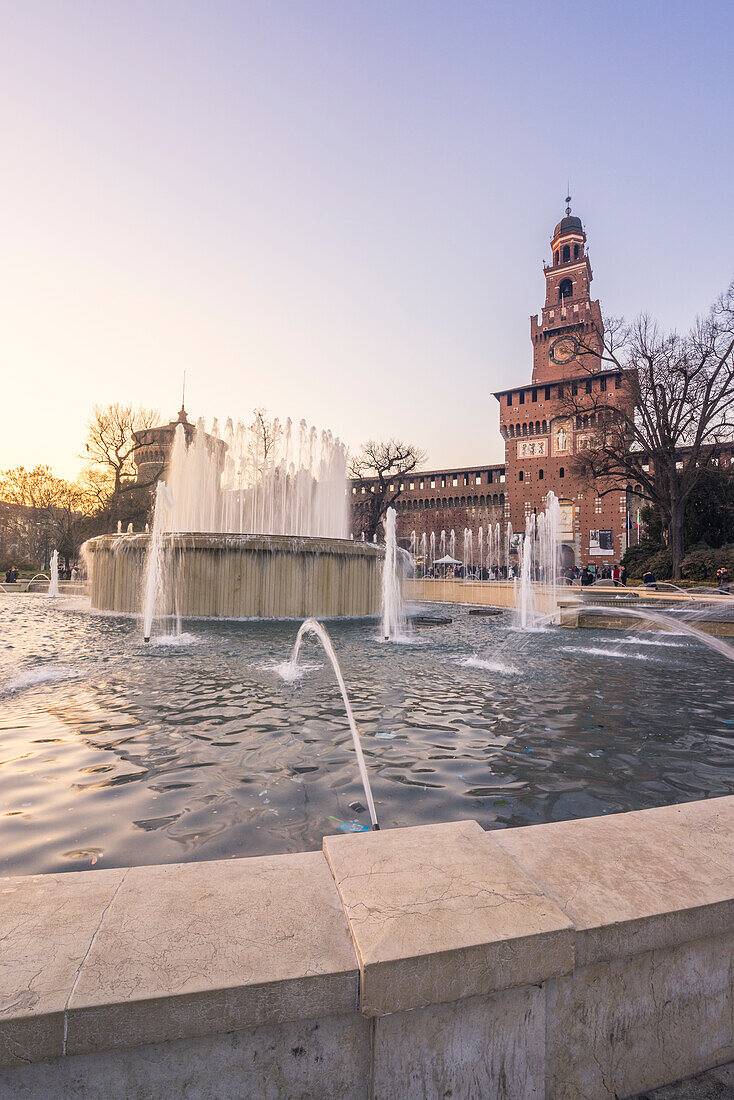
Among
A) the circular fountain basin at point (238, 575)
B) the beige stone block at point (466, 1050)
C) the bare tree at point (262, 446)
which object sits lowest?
the beige stone block at point (466, 1050)

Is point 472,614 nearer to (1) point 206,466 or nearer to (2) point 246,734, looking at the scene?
(1) point 206,466

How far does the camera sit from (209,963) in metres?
1.24

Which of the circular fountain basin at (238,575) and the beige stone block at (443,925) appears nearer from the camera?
the beige stone block at (443,925)

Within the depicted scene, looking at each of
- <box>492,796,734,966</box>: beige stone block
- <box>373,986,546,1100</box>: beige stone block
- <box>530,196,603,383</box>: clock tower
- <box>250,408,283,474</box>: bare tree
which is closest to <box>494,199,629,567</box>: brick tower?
<box>530,196,603,383</box>: clock tower

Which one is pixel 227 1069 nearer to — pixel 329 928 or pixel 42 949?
pixel 329 928

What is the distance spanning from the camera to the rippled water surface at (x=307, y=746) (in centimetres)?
288

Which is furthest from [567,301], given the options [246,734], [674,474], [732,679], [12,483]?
[246,734]

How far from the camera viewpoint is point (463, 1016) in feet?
4.25

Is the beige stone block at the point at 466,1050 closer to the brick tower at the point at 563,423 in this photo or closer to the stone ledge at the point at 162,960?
the stone ledge at the point at 162,960

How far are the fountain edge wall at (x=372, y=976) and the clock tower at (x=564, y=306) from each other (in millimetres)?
64998

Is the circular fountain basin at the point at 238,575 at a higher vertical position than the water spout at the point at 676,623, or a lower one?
higher

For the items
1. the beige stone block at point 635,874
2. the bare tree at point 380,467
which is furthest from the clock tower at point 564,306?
the beige stone block at point 635,874

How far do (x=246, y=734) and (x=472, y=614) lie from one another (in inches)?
530

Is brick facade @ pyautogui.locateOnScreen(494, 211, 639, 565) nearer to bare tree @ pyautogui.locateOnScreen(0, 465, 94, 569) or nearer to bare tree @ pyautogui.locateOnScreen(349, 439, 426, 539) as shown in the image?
bare tree @ pyautogui.locateOnScreen(349, 439, 426, 539)
